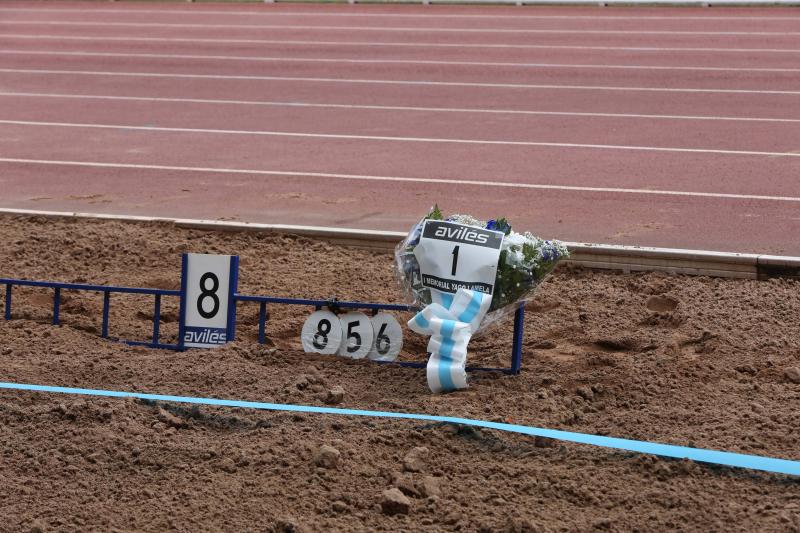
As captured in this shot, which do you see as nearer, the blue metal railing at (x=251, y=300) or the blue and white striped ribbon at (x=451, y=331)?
the blue and white striped ribbon at (x=451, y=331)

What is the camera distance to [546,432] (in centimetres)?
495

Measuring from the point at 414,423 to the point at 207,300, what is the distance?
1.69m

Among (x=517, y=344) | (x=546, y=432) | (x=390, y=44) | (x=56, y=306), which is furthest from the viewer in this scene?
(x=390, y=44)

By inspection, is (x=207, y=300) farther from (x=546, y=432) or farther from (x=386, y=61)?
(x=386, y=61)

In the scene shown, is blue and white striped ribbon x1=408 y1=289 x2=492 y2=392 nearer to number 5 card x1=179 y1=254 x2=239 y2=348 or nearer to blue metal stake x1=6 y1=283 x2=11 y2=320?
number 5 card x1=179 y1=254 x2=239 y2=348

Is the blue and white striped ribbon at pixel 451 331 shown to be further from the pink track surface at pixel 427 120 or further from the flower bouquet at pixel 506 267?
the pink track surface at pixel 427 120

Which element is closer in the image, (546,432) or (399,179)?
(546,432)

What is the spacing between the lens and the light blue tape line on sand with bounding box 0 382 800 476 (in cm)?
460

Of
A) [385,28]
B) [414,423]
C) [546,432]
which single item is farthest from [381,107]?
[546,432]

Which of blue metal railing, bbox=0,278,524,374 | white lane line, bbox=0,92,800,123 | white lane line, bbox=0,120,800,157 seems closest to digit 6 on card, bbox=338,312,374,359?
blue metal railing, bbox=0,278,524,374

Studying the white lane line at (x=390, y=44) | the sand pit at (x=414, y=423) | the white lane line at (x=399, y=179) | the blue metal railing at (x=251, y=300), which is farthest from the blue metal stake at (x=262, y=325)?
the white lane line at (x=390, y=44)

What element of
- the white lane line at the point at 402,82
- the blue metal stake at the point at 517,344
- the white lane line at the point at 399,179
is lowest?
the blue metal stake at the point at 517,344

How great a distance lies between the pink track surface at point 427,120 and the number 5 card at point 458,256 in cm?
288

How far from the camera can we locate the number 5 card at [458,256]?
5.64m
